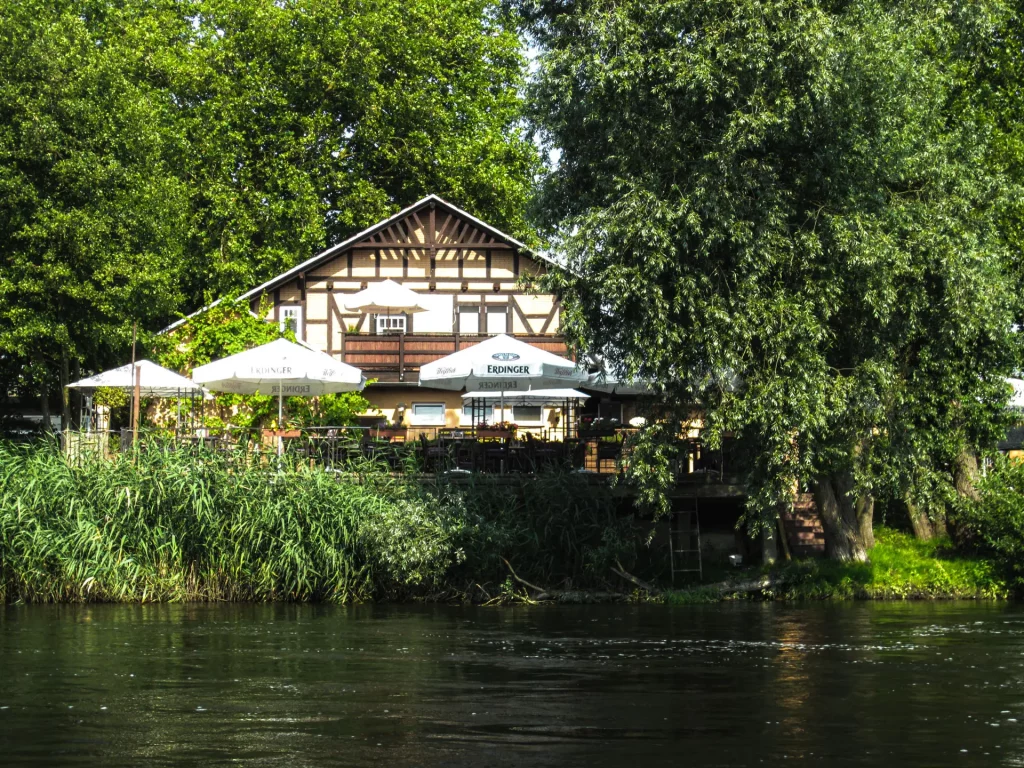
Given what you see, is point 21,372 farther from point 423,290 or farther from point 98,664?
point 98,664

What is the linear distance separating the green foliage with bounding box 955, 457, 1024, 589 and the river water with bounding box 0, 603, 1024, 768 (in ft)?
8.90

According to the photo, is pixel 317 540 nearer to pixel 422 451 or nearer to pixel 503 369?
pixel 422 451

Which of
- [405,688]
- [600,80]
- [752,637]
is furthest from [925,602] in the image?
[405,688]

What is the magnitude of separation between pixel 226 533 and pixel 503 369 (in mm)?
5554

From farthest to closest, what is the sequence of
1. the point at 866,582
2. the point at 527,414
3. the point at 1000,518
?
the point at 527,414
the point at 1000,518
the point at 866,582

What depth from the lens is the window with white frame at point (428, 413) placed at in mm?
36656

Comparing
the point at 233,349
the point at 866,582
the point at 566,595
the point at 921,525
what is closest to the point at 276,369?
the point at 566,595

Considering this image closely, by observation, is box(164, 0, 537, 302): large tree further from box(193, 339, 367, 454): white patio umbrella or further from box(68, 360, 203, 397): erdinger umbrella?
box(193, 339, 367, 454): white patio umbrella

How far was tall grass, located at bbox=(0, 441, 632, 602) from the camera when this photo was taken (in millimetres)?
21891

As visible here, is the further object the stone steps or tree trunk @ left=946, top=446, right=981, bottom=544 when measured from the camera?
the stone steps

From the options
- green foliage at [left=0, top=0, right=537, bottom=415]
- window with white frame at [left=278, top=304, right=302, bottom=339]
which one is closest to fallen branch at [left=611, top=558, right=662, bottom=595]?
window with white frame at [left=278, top=304, right=302, bottom=339]

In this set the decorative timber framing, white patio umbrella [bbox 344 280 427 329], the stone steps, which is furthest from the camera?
the decorative timber framing

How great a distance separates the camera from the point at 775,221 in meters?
21.0

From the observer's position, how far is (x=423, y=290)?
37.4 m
